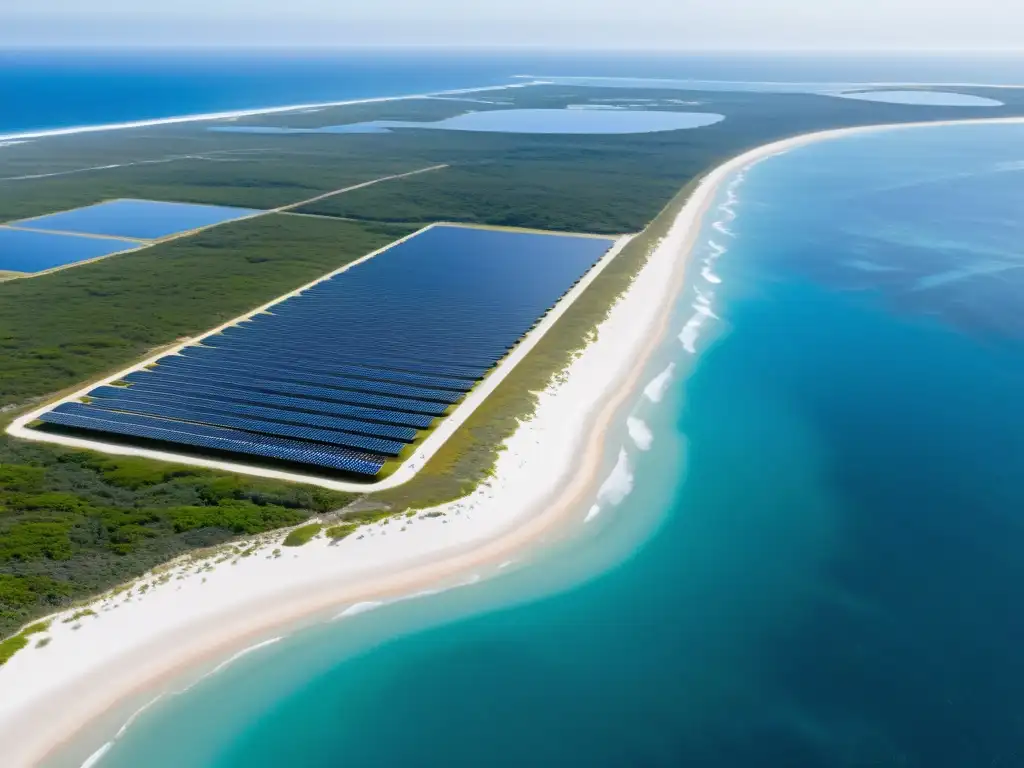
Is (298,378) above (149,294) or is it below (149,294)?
below

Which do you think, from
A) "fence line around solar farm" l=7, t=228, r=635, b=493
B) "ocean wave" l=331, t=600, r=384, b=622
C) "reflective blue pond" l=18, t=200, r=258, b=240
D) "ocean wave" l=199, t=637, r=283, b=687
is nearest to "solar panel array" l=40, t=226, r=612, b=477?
"fence line around solar farm" l=7, t=228, r=635, b=493

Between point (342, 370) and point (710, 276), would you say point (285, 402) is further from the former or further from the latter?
point (710, 276)

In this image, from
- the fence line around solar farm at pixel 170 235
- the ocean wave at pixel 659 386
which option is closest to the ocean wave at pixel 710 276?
the ocean wave at pixel 659 386

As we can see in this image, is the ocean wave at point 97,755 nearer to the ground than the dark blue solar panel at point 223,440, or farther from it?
nearer to the ground

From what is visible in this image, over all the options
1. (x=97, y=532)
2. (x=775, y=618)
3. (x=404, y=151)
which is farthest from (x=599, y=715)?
(x=404, y=151)

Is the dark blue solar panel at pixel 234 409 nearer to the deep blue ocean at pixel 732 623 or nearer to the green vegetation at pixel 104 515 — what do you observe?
the green vegetation at pixel 104 515

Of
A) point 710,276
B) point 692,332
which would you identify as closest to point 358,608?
point 692,332

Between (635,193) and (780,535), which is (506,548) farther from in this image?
(635,193)
